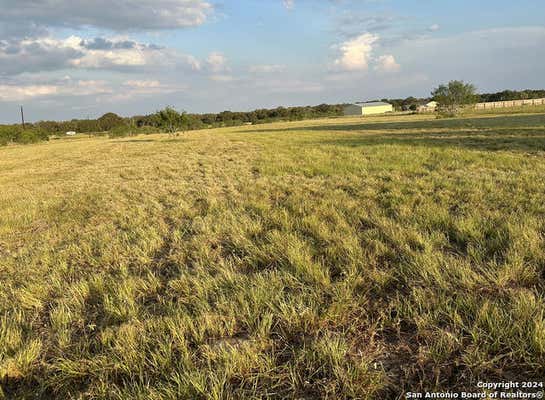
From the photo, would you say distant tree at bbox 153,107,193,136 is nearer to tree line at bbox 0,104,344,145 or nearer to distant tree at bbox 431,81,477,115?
tree line at bbox 0,104,344,145

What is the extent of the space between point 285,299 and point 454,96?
63.8 metres

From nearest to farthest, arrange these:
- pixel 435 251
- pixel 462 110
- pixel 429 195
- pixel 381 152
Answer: pixel 435 251 < pixel 429 195 < pixel 381 152 < pixel 462 110

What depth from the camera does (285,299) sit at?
319 centimetres

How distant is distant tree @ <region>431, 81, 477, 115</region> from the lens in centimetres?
5544

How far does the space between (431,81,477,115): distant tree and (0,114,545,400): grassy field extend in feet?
189

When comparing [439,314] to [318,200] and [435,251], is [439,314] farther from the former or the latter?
[318,200]

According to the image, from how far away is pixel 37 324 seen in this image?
330 cm

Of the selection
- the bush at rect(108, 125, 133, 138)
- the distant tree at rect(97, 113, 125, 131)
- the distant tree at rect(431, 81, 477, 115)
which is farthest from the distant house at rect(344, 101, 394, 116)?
the bush at rect(108, 125, 133, 138)

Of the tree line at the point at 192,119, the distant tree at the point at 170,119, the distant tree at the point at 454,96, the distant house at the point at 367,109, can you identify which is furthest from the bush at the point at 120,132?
the distant house at the point at 367,109

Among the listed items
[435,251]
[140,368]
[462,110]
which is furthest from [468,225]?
[462,110]

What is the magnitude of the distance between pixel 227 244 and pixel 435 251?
2.83 meters

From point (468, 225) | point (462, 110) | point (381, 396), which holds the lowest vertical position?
point (381, 396)

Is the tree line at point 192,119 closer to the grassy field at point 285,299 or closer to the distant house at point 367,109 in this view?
the distant house at point 367,109

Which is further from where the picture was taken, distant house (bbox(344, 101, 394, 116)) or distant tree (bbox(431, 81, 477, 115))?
distant house (bbox(344, 101, 394, 116))
